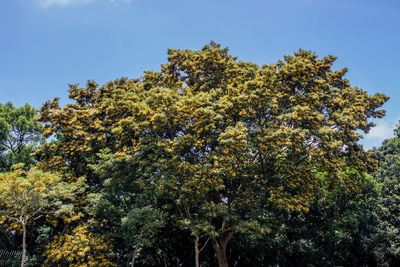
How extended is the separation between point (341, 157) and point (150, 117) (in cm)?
Result: 919

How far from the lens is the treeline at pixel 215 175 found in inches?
388

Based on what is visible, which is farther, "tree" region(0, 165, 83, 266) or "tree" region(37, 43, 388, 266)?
"tree" region(37, 43, 388, 266)

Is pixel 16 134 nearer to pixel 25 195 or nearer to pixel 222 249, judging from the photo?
pixel 25 195

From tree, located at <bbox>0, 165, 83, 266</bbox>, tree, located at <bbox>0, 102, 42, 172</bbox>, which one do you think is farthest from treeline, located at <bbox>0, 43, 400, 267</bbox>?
tree, located at <bbox>0, 102, 42, 172</bbox>

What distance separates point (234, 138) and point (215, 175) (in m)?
1.67

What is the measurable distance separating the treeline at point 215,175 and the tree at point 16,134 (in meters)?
8.69

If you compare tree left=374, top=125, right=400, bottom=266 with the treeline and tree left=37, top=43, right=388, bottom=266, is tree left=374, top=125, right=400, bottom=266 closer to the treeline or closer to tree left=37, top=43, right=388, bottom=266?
the treeline

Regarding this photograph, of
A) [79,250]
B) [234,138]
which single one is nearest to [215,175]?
[234,138]

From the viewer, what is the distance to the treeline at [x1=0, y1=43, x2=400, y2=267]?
9867mm

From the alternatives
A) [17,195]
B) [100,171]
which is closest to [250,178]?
[100,171]

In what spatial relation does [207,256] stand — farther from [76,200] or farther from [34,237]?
[34,237]

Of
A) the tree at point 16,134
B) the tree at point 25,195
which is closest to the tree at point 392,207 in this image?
the tree at point 25,195

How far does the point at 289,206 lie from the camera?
972 cm

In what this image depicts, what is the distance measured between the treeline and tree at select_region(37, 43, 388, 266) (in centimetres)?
6
